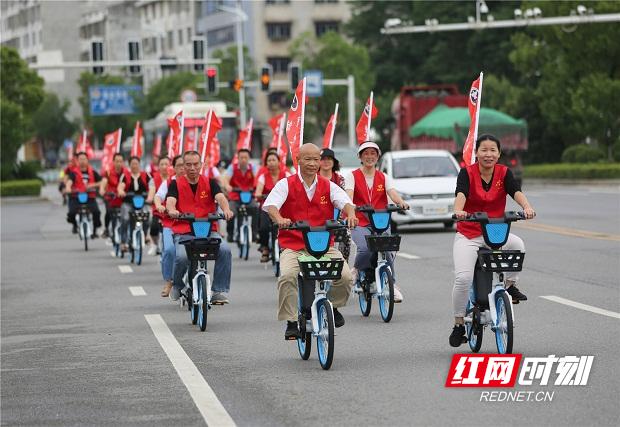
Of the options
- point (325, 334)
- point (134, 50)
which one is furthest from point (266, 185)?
point (134, 50)

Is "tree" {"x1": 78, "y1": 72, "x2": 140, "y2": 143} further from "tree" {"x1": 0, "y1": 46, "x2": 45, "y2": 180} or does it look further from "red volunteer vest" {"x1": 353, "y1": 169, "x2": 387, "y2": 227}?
"red volunteer vest" {"x1": 353, "y1": 169, "x2": 387, "y2": 227}

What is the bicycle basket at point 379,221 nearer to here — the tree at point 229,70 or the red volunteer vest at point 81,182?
the red volunteer vest at point 81,182

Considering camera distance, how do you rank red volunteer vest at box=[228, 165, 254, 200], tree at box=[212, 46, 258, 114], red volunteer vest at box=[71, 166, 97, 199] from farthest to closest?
tree at box=[212, 46, 258, 114] → red volunteer vest at box=[71, 166, 97, 199] → red volunteer vest at box=[228, 165, 254, 200]

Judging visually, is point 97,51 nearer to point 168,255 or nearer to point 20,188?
point 20,188

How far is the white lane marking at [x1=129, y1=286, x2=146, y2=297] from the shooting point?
18.1m

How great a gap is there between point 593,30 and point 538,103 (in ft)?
32.9

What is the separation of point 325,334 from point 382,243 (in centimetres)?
371

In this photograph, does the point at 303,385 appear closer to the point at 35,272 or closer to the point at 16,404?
the point at 16,404

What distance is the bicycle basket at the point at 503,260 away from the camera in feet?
34.0

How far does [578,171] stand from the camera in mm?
52719

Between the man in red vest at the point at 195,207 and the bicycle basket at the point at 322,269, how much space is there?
3.36m

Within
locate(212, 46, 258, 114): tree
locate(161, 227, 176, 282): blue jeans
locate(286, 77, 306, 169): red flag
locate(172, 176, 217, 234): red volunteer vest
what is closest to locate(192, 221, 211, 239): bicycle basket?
locate(172, 176, 217, 234): red volunteer vest

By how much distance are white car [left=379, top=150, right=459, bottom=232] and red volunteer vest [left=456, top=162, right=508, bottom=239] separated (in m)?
16.3

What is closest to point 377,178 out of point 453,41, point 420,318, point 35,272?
point 420,318
